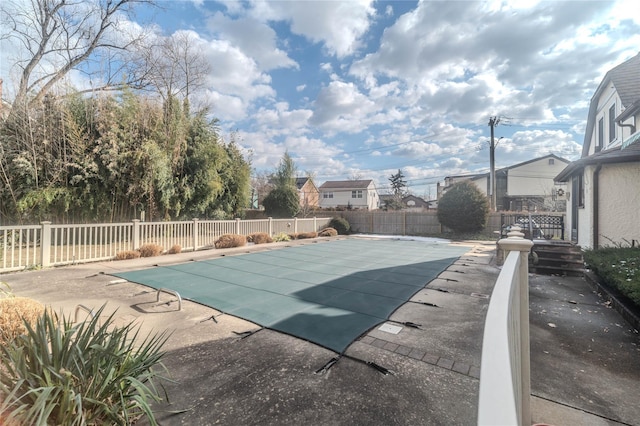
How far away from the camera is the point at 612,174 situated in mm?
6930

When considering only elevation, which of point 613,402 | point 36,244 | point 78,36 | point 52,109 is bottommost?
point 613,402

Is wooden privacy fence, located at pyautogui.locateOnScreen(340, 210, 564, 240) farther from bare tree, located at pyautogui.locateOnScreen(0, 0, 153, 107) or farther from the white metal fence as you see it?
bare tree, located at pyautogui.locateOnScreen(0, 0, 153, 107)

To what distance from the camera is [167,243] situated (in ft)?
28.7


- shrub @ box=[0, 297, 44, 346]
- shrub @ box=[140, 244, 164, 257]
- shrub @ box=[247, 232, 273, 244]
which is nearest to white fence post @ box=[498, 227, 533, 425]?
shrub @ box=[0, 297, 44, 346]

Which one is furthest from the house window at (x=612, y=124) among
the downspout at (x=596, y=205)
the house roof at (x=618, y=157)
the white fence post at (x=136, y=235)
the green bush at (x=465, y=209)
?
the white fence post at (x=136, y=235)

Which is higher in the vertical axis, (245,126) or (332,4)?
(332,4)

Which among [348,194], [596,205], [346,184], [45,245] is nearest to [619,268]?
[596,205]

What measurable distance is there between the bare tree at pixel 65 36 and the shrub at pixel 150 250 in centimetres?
658

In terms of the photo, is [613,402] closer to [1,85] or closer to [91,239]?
[91,239]

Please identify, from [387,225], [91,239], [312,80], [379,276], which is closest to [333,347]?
[379,276]

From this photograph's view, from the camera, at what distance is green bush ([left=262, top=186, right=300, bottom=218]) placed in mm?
17359

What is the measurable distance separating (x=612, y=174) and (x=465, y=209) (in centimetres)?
743

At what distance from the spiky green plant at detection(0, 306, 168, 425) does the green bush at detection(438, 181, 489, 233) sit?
14916mm

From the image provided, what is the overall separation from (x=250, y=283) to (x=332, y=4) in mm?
7080
